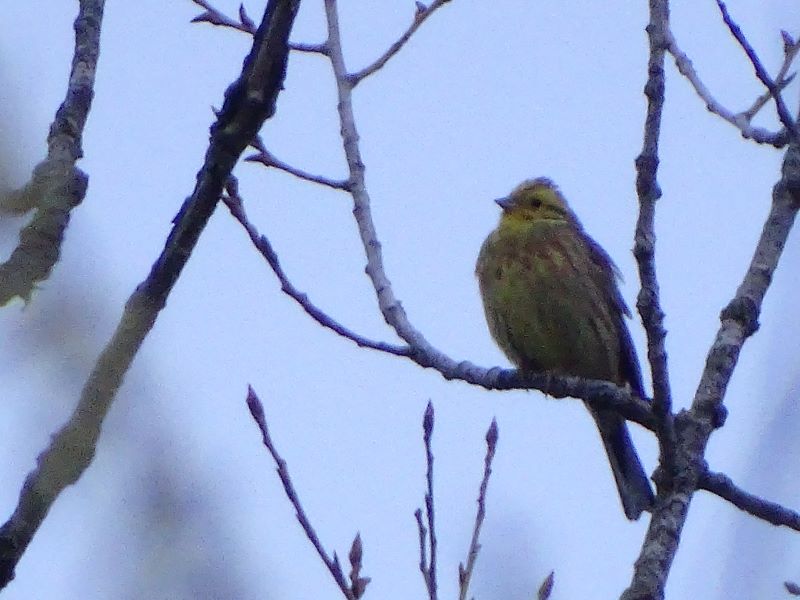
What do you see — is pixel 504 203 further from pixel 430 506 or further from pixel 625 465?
pixel 430 506

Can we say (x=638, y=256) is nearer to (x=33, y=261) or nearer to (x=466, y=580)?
(x=466, y=580)

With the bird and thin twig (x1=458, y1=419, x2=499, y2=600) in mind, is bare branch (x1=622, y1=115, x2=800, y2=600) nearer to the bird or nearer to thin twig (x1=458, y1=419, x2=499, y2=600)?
thin twig (x1=458, y1=419, x2=499, y2=600)

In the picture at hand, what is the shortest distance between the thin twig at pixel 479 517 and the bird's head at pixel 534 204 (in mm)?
3631

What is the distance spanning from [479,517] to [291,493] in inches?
20.0

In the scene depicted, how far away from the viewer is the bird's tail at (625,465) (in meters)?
6.67

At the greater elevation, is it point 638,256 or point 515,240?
point 515,240

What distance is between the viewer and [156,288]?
290cm

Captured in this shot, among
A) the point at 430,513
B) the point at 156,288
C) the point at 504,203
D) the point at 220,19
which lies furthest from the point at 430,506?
the point at 504,203

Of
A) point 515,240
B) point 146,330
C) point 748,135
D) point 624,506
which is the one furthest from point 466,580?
point 515,240

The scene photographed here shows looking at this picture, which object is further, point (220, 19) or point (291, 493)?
point (220, 19)

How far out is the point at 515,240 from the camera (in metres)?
7.34

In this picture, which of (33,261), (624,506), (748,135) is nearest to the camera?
(33,261)

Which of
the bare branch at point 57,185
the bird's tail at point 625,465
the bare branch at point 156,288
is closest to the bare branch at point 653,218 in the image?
the bare branch at point 156,288

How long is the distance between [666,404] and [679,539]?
15.7 inches
